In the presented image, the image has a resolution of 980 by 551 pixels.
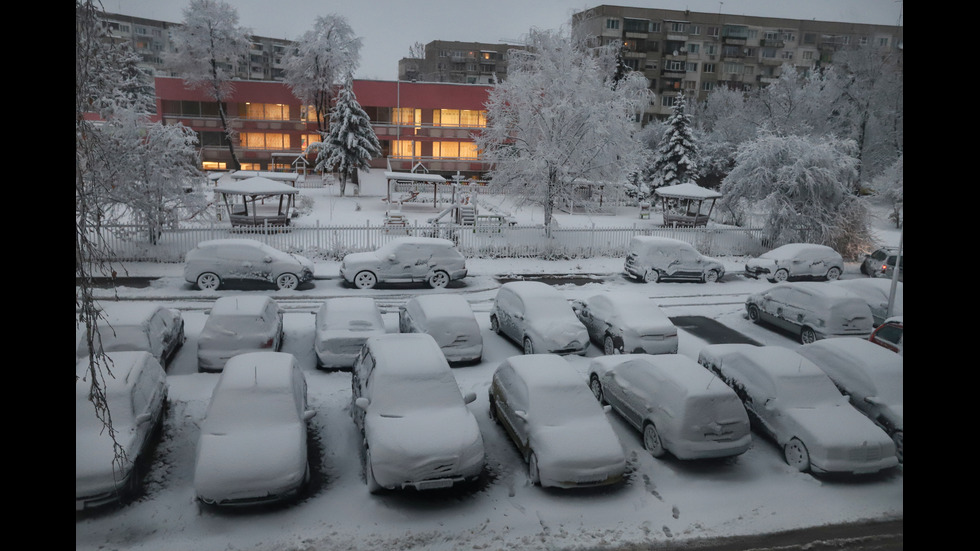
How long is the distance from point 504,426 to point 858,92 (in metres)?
33.3

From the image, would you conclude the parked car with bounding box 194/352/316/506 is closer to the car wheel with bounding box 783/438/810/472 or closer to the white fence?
the car wheel with bounding box 783/438/810/472

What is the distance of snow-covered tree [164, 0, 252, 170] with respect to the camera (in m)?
42.0

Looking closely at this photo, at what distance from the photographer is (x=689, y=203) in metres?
34.5

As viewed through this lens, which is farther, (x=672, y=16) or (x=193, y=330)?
(x=672, y=16)

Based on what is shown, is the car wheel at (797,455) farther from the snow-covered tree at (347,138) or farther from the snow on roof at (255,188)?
the snow-covered tree at (347,138)

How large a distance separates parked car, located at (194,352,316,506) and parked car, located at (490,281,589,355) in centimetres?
521

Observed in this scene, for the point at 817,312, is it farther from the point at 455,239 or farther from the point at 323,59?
the point at 323,59

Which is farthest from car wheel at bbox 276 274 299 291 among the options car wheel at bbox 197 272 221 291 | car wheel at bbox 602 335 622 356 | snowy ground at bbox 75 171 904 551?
car wheel at bbox 602 335 622 356

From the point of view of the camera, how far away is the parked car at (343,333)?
11102 millimetres

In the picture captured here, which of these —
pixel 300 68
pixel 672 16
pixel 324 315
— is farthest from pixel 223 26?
pixel 672 16

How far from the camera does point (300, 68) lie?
4356 cm

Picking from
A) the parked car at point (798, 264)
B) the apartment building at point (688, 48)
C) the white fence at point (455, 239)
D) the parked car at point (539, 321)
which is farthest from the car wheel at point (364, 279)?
the apartment building at point (688, 48)

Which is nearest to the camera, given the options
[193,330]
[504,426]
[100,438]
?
[100,438]
